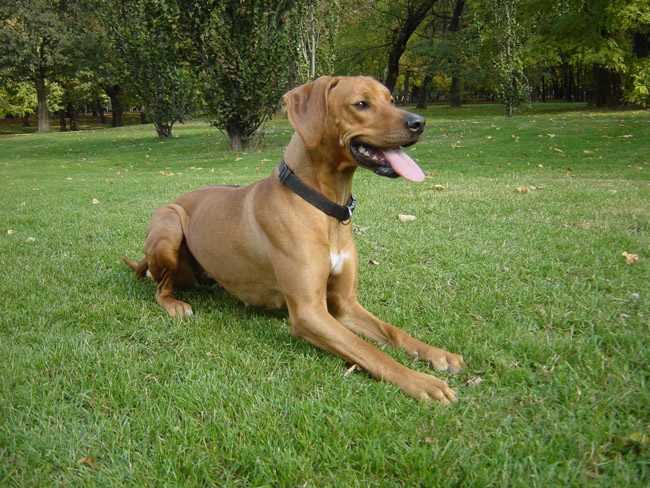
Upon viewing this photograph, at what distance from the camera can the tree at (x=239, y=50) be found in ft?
43.9

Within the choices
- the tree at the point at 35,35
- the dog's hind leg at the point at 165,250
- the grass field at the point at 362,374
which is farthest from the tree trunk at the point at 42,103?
the dog's hind leg at the point at 165,250

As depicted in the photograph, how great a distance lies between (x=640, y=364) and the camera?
2572 millimetres

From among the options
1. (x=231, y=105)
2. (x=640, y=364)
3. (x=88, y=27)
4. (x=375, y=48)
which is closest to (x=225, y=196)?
(x=640, y=364)

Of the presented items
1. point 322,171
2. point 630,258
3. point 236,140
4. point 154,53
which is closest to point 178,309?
point 322,171

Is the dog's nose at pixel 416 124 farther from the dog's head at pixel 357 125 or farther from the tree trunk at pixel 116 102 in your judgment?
the tree trunk at pixel 116 102

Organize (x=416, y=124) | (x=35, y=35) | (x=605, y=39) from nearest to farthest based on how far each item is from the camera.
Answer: (x=416, y=124) < (x=605, y=39) < (x=35, y=35)

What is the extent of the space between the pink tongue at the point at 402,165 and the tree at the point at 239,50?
11619 millimetres

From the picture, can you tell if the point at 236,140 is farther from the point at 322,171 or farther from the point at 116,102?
the point at 116,102

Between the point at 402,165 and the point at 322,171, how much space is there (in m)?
0.49

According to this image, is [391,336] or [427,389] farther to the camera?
[391,336]

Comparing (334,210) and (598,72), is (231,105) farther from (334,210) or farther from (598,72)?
(598,72)

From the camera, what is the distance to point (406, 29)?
31375mm

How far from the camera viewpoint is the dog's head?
3.01 meters

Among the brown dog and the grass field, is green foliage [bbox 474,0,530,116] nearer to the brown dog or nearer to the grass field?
the grass field
